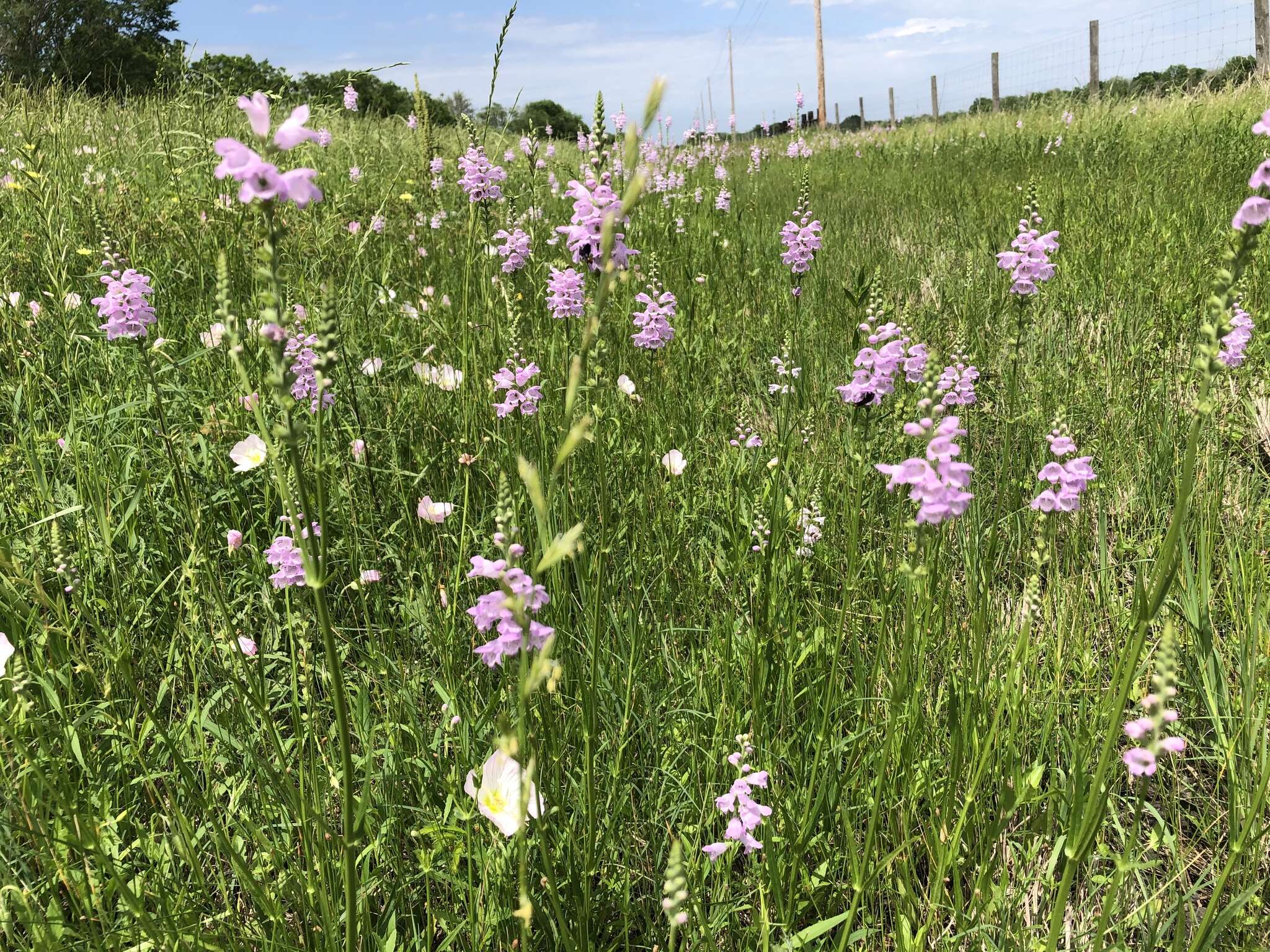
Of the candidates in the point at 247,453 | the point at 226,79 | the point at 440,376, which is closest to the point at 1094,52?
the point at 226,79

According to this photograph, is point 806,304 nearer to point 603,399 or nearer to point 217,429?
point 603,399

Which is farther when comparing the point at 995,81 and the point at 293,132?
the point at 995,81

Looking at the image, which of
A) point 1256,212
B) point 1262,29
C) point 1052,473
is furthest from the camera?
point 1262,29

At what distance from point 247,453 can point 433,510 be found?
71 centimetres

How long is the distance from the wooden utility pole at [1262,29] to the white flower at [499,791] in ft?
62.8

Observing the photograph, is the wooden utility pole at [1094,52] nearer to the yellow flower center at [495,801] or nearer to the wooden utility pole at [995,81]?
the wooden utility pole at [995,81]

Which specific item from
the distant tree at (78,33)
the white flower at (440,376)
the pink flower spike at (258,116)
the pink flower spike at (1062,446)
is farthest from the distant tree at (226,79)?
the distant tree at (78,33)

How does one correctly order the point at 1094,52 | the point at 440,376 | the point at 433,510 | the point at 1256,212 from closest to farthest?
the point at 1256,212
the point at 433,510
the point at 440,376
the point at 1094,52

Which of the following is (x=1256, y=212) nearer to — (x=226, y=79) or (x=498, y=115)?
(x=498, y=115)

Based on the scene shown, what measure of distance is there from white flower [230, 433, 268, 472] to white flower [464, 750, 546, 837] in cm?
148

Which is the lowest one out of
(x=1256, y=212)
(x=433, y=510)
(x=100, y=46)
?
(x=433, y=510)

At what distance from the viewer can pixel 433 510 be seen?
2.54 meters

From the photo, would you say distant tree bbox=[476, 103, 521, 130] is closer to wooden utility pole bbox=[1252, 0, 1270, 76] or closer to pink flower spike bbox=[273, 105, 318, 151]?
pink flower spike bbox=[273, 105, 318, 151]

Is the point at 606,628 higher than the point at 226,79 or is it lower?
lower
